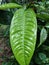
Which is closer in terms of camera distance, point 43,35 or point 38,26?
point 43,35

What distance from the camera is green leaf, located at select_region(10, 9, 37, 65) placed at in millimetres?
968

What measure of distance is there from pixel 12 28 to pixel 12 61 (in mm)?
280

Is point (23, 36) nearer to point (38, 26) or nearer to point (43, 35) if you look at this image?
point (43, 35)

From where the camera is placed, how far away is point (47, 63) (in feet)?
3.84

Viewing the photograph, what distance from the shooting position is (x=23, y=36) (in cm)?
105

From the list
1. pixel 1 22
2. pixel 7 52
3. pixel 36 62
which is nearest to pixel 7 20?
pixel 1 22

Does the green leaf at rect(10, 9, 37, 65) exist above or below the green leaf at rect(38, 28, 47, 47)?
above

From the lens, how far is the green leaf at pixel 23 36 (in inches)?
38.1

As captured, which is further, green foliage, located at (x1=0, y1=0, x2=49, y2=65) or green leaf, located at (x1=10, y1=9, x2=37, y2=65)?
green foliage, located at (x1=0, y1=0, x2=49, y2=65)

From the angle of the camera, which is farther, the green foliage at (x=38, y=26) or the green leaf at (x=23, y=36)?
the green foliage at (x=38, y=26)

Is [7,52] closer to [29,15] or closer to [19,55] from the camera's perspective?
[29,15]

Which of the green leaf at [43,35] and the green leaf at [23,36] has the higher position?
the green leaf at [23,36]

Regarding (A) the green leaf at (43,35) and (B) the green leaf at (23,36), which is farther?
(A) the green leaf at (43,35)

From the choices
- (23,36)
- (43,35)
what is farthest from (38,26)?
(23,36)
